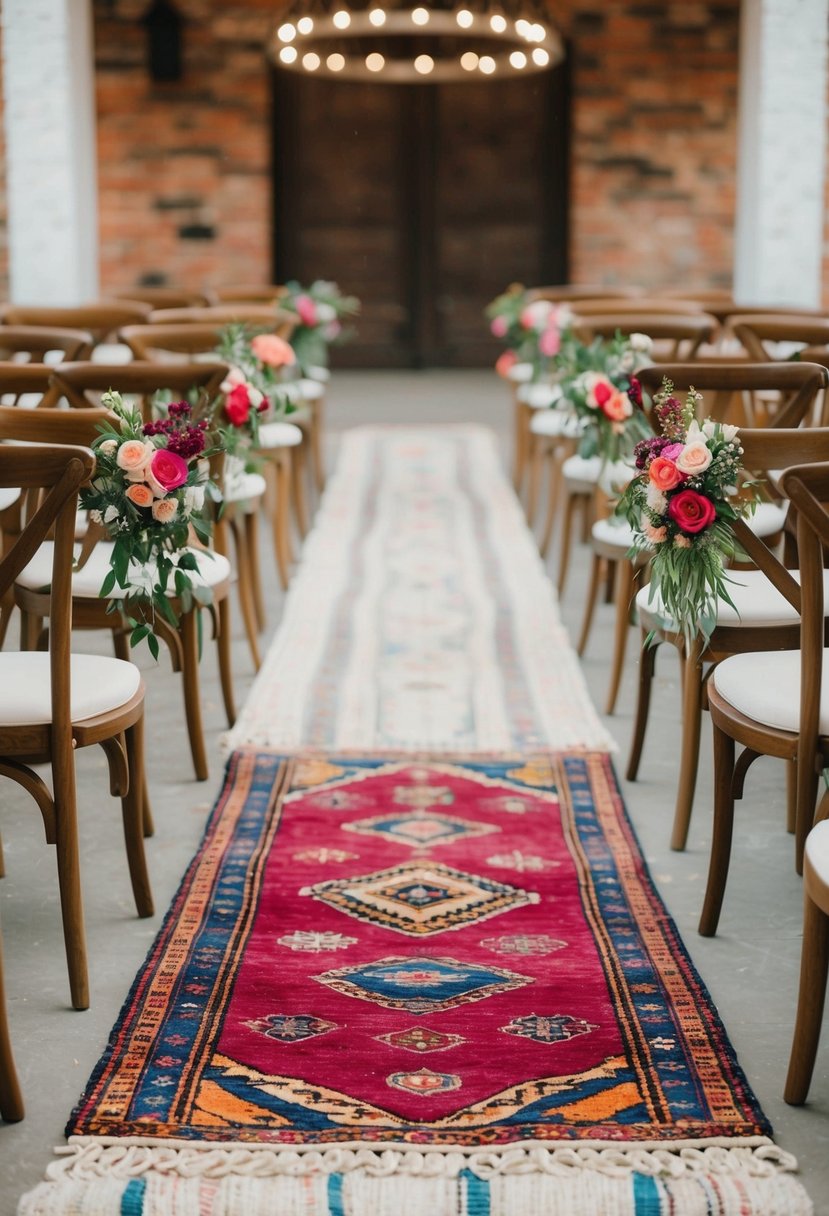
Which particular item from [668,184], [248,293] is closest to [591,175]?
[668,184]

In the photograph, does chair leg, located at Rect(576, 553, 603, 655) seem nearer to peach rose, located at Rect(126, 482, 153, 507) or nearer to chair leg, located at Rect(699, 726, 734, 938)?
chair leg, located at Rect(699, 726, 734, 938)

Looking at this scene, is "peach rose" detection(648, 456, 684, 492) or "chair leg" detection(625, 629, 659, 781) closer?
"peach rose" detection(648, 456, 684, 492)

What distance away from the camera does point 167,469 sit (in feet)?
11.0

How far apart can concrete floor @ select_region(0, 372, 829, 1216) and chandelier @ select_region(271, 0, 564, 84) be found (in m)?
3.11

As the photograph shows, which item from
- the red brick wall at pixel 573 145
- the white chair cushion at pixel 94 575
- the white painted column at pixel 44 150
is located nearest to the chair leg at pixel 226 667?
the white chair cushion at pixel 94 575

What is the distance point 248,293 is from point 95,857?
5.03 metres

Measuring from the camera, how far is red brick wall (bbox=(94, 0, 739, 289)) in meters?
13.1

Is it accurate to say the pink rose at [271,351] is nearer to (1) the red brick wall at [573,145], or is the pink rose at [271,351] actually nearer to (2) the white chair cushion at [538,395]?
(2) the white chair cushion at [538,395]

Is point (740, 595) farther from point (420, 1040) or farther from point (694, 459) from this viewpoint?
point (420, 1040)

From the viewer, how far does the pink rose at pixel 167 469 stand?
3342 mm

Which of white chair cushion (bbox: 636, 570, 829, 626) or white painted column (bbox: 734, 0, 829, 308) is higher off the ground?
white painted column (bbox: 734, 0, 829, 308)

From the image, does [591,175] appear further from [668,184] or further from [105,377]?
[105,377]

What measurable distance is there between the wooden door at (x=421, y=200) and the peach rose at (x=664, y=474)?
10888 mm

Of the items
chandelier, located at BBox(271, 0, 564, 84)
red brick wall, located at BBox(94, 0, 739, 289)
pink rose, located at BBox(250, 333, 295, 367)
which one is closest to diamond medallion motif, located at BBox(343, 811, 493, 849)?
pink rose, located at BBox(250, 333, 295, 367)
